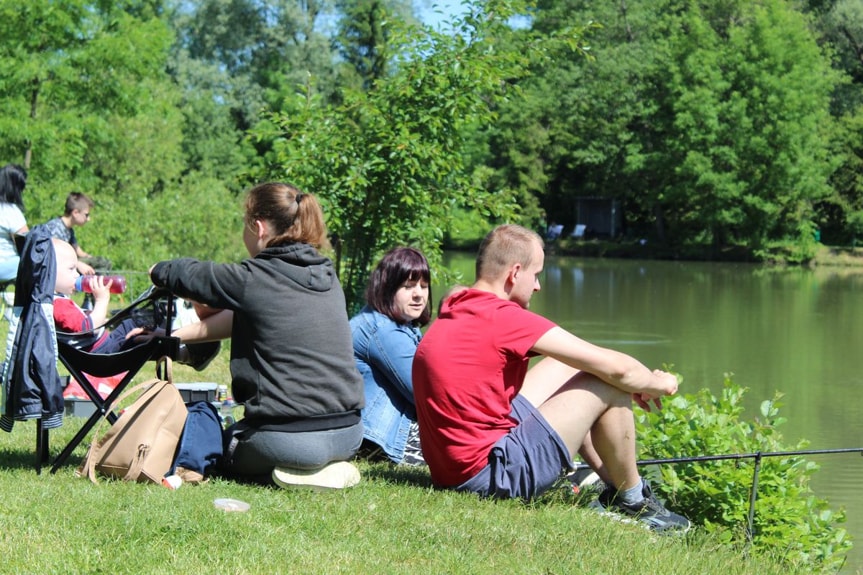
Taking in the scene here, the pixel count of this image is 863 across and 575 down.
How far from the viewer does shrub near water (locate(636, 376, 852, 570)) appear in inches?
202

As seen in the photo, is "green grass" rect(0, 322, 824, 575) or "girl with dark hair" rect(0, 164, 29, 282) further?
"girl with dark hair" rect(0, 164, 29, 282)

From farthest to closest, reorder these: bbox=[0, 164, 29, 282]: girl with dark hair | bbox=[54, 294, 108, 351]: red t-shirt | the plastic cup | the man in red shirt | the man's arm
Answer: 1. bbox=[0, 164, 29, 282]: girl with dark hair
2. bbox=[54, 294, 108, 351]: red t-shirt
3. the man in red shirt
4. the man's arm
5. the plastic cup

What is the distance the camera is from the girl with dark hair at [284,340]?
4.12m

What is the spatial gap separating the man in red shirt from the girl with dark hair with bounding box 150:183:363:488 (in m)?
0.37

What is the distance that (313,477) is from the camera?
167 inches

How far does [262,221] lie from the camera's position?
167 inches

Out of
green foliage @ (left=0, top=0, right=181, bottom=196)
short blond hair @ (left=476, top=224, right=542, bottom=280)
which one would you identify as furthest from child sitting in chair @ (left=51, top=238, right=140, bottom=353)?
green foliage @ (left=0, top=0, right=181, bottom=196)

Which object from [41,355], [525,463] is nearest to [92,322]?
[41,355]

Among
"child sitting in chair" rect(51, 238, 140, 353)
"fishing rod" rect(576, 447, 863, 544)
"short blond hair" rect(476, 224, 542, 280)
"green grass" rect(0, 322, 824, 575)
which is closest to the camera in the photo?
"green grass" rect(0, 322, 824, 575)

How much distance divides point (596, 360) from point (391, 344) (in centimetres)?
125

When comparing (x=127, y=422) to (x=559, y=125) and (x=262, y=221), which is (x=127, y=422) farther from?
(x=559, y=125)

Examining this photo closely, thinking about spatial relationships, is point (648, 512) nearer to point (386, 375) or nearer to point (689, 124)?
point (386, 375)

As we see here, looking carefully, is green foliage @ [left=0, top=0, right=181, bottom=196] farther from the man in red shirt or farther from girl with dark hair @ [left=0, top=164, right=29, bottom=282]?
the man in red shirt

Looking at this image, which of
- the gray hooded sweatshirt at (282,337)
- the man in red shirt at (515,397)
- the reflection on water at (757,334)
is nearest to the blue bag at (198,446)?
the gray hooded sweatshirt at (282,337)
